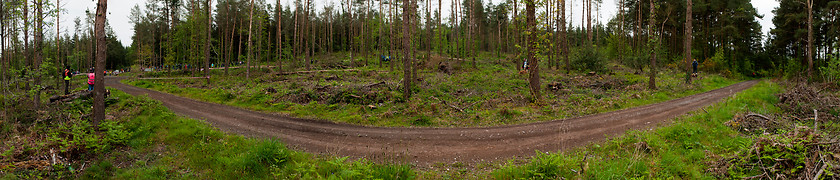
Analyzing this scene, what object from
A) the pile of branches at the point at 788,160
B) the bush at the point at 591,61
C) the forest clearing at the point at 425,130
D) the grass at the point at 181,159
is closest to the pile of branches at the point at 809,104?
the forest clearing at the point at 425,130

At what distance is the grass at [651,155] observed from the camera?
518 cm

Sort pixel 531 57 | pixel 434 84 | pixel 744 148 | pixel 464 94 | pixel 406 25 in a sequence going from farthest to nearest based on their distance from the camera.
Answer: pixel 434 84
pixel 464 94
pixel 406 25
pixel 531 57
pixel 744 148

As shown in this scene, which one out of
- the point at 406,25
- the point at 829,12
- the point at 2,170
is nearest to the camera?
the point at 2,170

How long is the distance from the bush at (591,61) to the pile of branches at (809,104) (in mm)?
13099

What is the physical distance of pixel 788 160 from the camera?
456cm

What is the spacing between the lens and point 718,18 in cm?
3453

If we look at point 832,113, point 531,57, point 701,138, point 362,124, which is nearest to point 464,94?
point 531,57

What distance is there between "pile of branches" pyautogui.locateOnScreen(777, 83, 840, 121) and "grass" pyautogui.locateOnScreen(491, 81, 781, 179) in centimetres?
94

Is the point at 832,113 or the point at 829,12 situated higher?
the point at 829,12

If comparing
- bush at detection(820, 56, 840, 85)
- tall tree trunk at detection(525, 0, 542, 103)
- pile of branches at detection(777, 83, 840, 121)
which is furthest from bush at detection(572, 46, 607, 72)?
tall tree trunk at detection(525, 0, 542, 103)

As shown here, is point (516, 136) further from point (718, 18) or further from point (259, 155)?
point (718, 18)

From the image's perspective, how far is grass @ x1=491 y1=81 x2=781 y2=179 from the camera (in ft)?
17.0

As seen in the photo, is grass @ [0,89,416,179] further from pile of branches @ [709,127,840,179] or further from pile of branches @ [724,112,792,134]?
pile of branches @ [724,112,792,134]

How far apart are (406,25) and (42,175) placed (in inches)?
447
